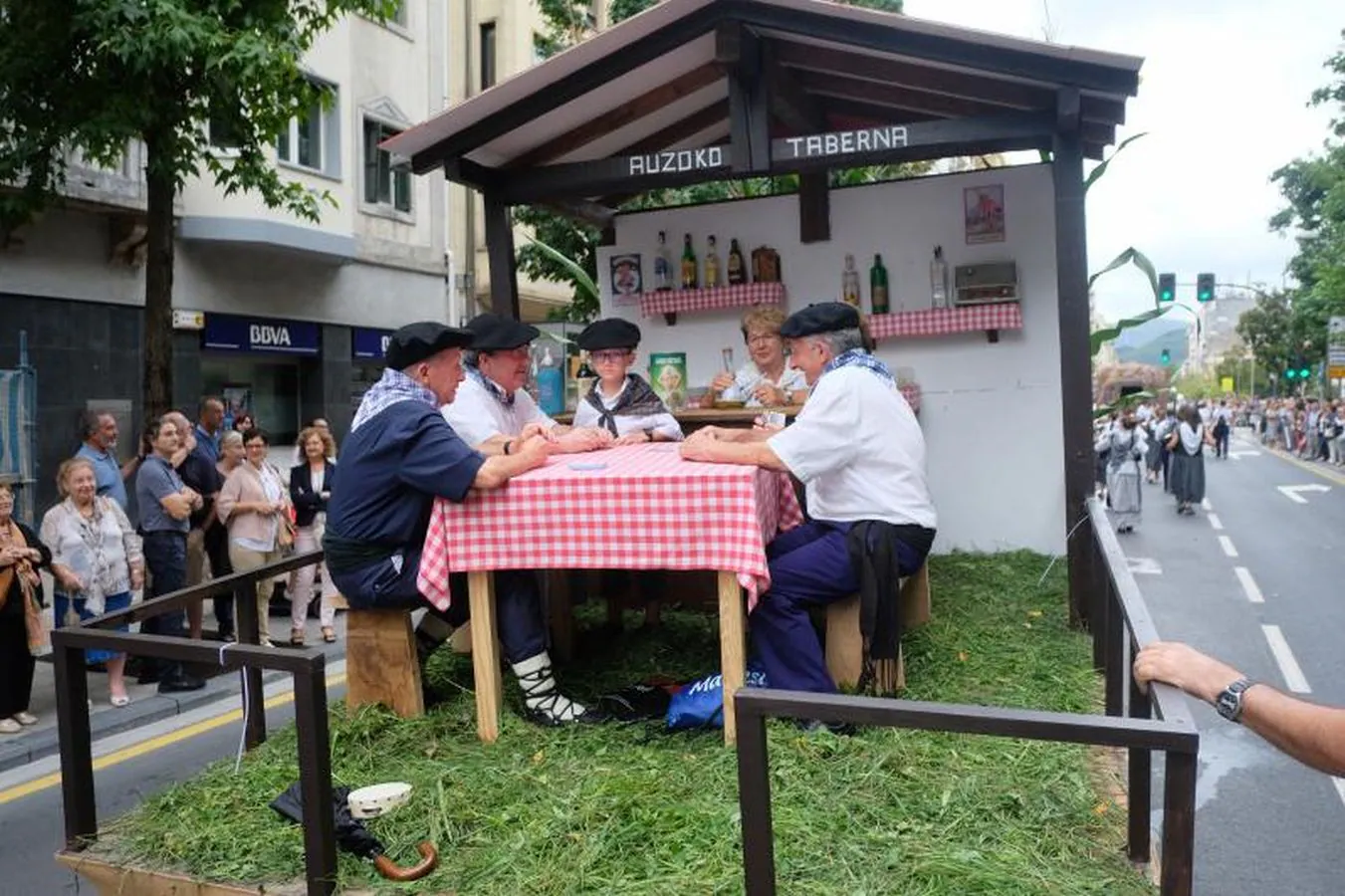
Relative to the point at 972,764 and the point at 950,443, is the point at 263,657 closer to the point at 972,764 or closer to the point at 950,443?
the point at 972,764

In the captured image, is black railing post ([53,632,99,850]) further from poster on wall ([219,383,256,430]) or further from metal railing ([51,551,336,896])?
poster on wall ([219,383,256,430])

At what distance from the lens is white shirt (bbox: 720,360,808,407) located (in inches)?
255

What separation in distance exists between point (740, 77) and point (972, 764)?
402 centimetres

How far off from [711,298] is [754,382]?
1275 millimetres

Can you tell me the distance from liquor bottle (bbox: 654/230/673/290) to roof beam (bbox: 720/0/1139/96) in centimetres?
267

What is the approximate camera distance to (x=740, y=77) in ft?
19.7

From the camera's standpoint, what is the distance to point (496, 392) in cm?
509

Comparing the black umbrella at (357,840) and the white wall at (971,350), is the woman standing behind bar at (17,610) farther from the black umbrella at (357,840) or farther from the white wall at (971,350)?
the white wall at (971,350)

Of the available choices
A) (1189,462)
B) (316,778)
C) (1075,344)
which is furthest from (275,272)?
(1189,462)

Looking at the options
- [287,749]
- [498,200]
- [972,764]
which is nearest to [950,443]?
[498,200]

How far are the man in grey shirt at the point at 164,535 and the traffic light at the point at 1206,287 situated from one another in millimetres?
34485

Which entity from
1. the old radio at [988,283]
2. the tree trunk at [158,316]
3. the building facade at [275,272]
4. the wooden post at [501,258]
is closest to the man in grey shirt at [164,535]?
the tree trunk at [158,316]

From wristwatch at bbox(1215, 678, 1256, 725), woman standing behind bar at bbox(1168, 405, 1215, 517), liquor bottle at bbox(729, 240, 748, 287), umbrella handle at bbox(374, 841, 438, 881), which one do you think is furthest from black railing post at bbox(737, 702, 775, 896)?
woman standing behind bar at bbox(1168, 405, 1215, 517)

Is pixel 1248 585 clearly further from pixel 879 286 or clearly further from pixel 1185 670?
pixel 1185 670
